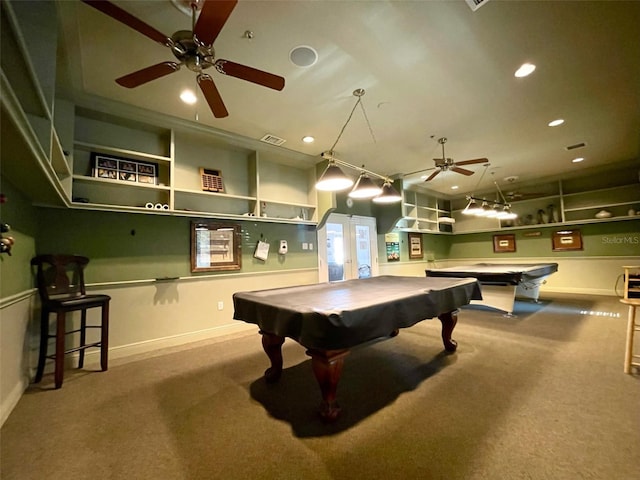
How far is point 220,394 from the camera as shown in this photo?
210cm

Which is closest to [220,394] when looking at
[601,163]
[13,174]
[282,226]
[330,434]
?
[330,434]

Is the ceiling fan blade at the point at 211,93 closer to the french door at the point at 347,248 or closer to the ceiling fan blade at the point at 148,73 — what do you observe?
the ceiling fan blade at the point at 148,73

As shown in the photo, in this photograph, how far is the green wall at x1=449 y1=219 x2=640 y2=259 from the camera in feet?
19.2

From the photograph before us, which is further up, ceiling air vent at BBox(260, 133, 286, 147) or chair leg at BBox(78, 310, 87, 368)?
ceiling air vent at BBox(260, 133, 286, 147)

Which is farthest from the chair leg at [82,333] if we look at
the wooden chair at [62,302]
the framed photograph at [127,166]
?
the framed photograph at [127,166]

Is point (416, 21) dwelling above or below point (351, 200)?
above

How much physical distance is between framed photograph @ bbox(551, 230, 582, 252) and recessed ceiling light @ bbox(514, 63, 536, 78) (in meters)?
5.98

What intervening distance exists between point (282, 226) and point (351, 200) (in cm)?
216

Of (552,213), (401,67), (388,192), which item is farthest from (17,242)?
(552,213)

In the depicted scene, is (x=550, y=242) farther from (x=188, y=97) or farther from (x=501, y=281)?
(x=188, y=97)

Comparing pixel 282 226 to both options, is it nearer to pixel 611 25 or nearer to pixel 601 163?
pixel 611 25

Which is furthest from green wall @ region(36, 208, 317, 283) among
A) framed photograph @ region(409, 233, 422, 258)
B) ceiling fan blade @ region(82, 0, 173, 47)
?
framed photograph @ region(409, 233, 422, 258)

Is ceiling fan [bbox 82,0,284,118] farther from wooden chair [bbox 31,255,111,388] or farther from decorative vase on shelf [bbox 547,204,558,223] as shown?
decorative vase on shelf [bbox 547,204,558,223]

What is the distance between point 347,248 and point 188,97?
162 inches
